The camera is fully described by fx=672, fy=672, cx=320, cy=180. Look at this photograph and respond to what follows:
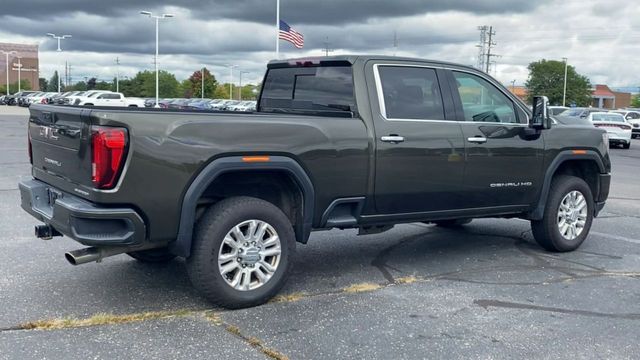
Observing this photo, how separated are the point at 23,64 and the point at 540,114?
5480 inches

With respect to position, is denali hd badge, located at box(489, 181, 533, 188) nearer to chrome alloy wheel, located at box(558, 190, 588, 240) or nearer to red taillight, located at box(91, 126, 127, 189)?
chrome alloy wheel, located at box(558, 190, 588, 240)

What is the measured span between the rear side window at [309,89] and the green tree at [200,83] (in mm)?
104451

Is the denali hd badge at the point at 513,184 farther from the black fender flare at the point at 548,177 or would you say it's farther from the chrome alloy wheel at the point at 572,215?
the chrome alloy wheel at the point at 572,215

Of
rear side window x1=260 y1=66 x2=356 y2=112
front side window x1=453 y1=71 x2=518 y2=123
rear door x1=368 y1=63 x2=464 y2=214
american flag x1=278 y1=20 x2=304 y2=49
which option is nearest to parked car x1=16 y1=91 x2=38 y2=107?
american flag x1=278 y1=20 x2=304 y2=49

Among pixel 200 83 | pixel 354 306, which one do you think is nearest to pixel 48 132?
pixel 354 306

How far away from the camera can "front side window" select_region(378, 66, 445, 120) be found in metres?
5.77

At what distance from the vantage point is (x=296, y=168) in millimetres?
5066

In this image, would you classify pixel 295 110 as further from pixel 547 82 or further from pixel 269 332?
pixel 547 82

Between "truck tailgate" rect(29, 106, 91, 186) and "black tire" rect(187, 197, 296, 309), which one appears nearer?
"truck tailgate" rect(29, 106, 91, 186)

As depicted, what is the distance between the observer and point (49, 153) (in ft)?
16.8

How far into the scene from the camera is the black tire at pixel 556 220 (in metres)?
6.91

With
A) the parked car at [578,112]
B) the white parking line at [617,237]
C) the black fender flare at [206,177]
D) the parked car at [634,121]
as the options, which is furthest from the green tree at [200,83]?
the black fender flare at [206,177]

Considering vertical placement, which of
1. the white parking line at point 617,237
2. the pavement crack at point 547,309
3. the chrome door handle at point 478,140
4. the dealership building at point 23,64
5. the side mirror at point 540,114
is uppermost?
→ the dealership building at point 23,64

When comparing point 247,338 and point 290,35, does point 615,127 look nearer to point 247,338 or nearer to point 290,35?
point 290,35
